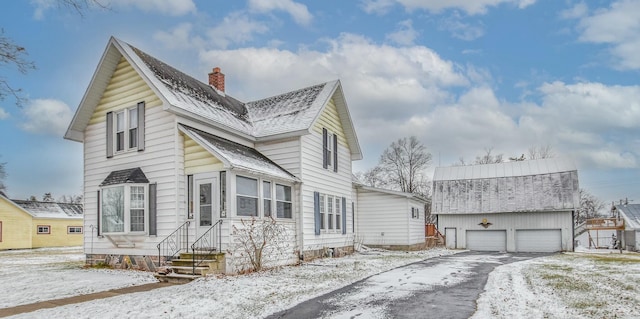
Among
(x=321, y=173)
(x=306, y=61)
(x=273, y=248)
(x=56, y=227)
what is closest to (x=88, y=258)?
(x=273, y=248)

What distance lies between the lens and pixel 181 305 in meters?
8.50

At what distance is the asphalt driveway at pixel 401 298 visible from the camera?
7.71 metres

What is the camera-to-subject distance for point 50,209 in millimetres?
39969

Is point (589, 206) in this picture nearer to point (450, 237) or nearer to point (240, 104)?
point (450, 237)

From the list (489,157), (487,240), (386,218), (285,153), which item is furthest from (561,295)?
(489,157)

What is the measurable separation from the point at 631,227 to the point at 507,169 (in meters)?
9.71

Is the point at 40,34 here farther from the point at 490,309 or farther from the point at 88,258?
the point at 490,309

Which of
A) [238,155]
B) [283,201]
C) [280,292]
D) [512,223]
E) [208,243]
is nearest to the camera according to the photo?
[280,292]

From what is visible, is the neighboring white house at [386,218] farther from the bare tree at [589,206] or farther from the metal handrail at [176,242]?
the bare tree at [589,206]

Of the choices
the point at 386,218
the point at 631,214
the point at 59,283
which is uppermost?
the point at 386,218

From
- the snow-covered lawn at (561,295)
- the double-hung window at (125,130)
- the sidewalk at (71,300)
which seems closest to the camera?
the snow-covered lawn at (561,295)

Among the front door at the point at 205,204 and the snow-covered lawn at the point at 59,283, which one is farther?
the front door at the point at 205,204

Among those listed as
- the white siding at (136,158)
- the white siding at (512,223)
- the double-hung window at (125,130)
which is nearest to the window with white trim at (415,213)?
the white siding at (512,223)

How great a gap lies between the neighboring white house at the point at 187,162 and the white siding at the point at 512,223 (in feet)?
41.9
